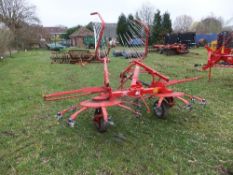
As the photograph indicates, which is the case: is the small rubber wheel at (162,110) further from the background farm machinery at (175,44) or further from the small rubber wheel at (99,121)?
the background farm machinery at (175,44)

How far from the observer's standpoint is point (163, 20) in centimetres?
3147

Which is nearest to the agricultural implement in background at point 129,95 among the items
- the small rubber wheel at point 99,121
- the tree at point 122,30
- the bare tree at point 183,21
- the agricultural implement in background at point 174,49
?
the small rubber wheel at point 99,121

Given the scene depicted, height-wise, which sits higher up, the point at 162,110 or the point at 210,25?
the point at 210,25

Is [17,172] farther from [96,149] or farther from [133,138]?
[133,138]

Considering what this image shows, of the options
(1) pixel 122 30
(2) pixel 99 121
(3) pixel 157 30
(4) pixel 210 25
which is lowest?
(2) pixel 99 121

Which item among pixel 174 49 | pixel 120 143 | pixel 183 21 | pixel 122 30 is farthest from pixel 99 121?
pixel 183 21

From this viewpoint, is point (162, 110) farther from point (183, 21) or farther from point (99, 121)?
point (183, 21)

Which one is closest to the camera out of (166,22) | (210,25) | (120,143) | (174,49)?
(120,143)

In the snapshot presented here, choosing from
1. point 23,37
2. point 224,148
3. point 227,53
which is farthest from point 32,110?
point 23,37

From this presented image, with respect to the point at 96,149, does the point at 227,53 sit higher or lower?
higher

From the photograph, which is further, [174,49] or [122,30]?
[174,49]

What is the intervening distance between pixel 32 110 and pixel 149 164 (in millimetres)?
3179

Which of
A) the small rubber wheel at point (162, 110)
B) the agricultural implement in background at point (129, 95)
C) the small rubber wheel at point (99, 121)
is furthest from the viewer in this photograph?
the small rubber wheel at point (162, 110)

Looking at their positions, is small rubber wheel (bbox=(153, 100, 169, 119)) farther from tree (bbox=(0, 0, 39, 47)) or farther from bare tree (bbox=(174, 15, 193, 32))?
bare tree (bbox=(174, 15, 193, 32))
